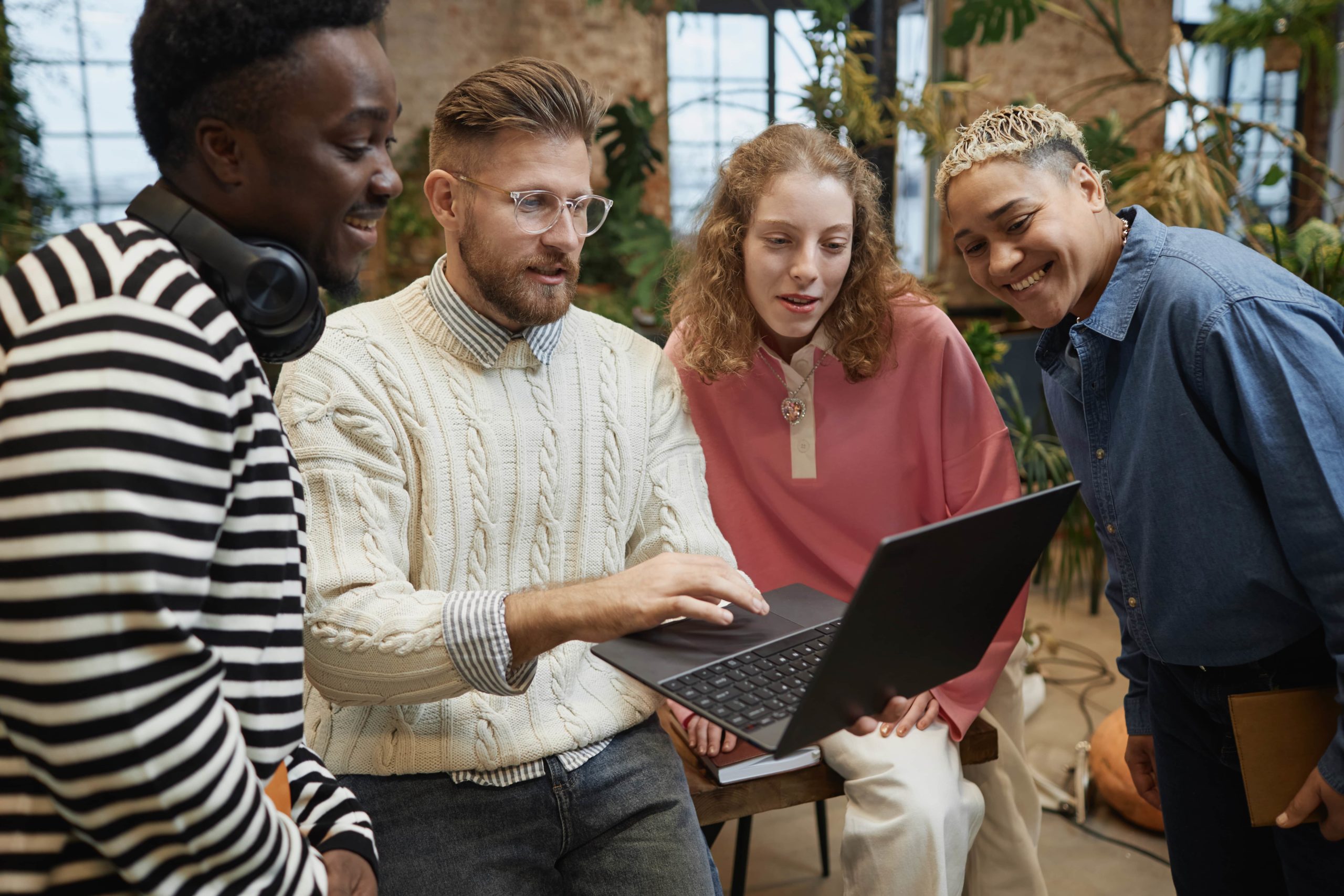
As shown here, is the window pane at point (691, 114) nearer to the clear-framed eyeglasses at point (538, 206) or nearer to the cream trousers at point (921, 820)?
the clear-framed eyeglasses at point (538, 206)

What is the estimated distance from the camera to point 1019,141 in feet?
5.11

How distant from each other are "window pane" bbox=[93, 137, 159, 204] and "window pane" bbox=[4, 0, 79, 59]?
47 cm

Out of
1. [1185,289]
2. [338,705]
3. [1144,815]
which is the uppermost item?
[1185,289]

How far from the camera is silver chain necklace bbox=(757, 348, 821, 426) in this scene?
78.1 inches

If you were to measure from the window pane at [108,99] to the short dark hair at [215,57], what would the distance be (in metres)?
5.50

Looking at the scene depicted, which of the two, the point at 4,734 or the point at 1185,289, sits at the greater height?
the point at 1185,289

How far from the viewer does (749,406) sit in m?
2.01

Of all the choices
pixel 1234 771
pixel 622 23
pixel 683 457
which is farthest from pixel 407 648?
pixel 622 23

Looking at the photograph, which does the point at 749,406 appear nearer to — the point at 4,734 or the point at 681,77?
the point at 4,734

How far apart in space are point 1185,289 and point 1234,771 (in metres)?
0.75

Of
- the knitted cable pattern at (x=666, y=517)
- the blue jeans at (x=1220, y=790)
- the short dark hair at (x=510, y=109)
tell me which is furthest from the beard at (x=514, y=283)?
the blue jeans at (x=1220, y=790)

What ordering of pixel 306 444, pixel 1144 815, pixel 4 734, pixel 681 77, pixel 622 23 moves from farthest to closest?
pixel 681 77
pixel 622 23
pixel 1144 815
pixel 306 444
pixel 4 734

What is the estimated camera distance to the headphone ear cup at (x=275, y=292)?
2.83 ft

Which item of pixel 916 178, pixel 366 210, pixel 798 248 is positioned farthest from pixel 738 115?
pixel 366 210
